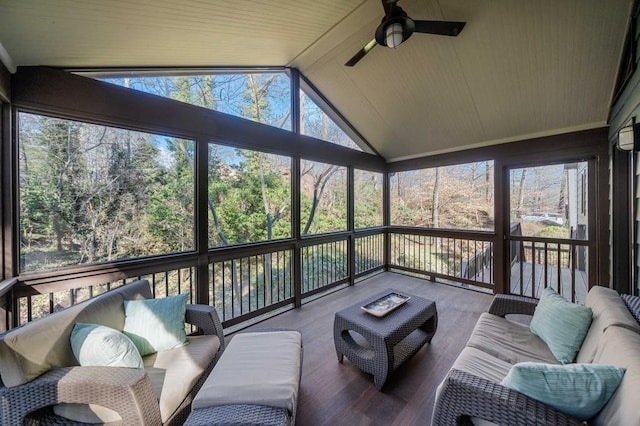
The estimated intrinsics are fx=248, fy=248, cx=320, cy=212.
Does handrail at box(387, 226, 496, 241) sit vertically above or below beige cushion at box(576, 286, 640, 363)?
above

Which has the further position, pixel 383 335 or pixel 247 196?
pixel 247 196

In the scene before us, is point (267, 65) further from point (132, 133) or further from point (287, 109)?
point (132, 133)

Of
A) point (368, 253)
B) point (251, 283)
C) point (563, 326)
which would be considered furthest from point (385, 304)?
point (368, 253)

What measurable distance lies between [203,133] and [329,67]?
1.94 meters

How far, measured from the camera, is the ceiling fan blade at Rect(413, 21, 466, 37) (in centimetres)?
198

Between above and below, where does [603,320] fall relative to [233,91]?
below

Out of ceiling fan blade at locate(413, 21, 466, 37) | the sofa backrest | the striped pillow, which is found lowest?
the sofa backrest

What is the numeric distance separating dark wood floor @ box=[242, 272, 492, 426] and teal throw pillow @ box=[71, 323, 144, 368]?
1153mm

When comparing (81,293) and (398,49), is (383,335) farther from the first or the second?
(398,49)

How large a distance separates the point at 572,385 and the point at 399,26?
2.37 metres

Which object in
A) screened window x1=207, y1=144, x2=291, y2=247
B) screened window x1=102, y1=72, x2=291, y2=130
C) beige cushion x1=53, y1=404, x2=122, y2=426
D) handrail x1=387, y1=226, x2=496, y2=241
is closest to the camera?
beige cushion x1=53, y1=404, x2=122, y2=426

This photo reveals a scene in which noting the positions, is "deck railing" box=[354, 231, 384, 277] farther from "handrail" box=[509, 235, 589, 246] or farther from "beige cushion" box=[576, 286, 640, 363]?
"beige cushion" box=[576, 286, 640, 363]

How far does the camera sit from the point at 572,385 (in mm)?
1035

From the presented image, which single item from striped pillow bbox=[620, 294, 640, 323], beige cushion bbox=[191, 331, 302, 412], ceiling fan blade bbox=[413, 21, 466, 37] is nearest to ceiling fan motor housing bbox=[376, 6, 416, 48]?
ceiling fan blade bbox=[413, 21, 466, 37]
